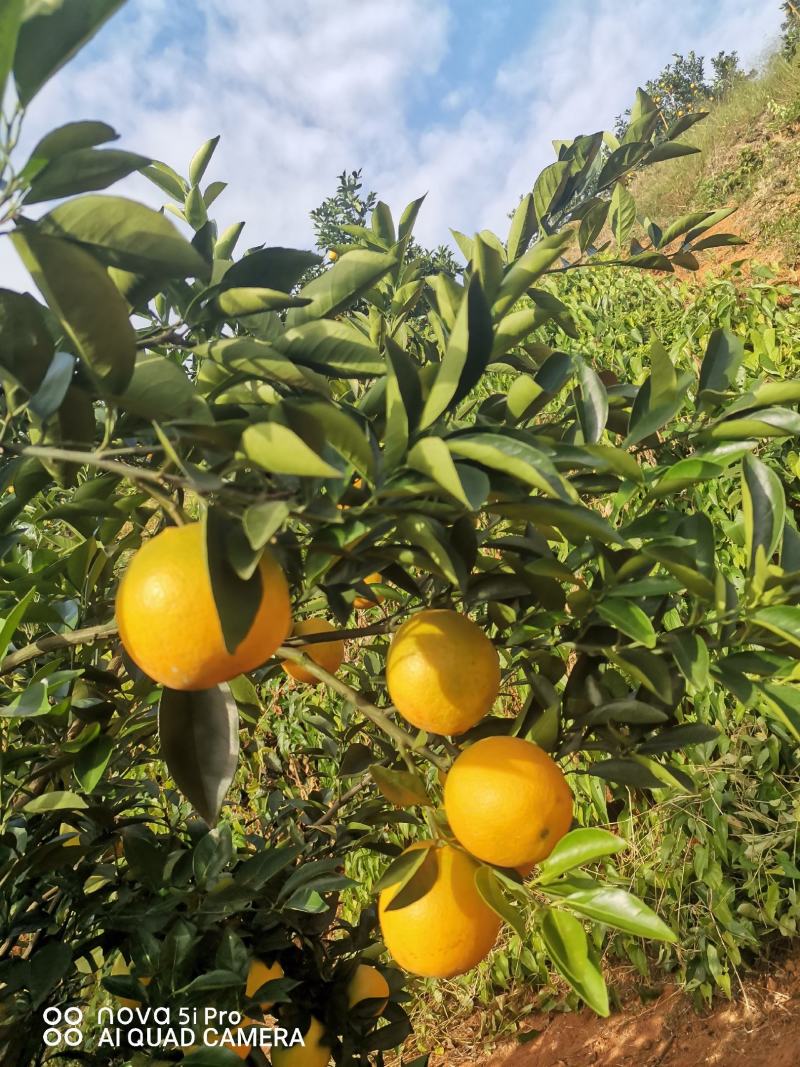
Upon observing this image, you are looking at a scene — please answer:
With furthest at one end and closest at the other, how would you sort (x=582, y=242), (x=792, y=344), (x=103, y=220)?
1. (x=792, y=344)
2. (x=582, y=242)
3. (x=103, y=220)

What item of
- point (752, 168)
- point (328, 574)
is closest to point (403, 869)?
point (328, 574)

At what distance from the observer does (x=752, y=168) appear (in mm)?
5715

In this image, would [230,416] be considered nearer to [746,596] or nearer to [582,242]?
[746,596]

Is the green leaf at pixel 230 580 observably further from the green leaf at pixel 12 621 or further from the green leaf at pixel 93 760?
the green leaf at pixel 93 760

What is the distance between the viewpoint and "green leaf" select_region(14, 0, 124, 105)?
1.38 feet

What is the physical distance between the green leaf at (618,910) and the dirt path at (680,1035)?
1560mm

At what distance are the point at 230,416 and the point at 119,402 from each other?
0.09m

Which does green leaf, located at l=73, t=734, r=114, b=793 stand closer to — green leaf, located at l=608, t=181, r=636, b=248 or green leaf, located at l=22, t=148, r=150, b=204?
green leaf, located at l=22, t=148, r=150, b=204

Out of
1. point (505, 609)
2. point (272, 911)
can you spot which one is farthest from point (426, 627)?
point (272, 911)

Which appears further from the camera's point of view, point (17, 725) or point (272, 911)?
point (17, 725)

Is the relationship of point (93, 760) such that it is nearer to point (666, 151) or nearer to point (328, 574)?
point (328, 574)

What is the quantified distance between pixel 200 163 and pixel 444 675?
33.5 inches

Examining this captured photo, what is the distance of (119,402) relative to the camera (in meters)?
0.50

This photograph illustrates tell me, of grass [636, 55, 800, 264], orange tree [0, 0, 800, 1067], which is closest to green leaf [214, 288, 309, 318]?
orange tree [0, 0, 800, 1067]
